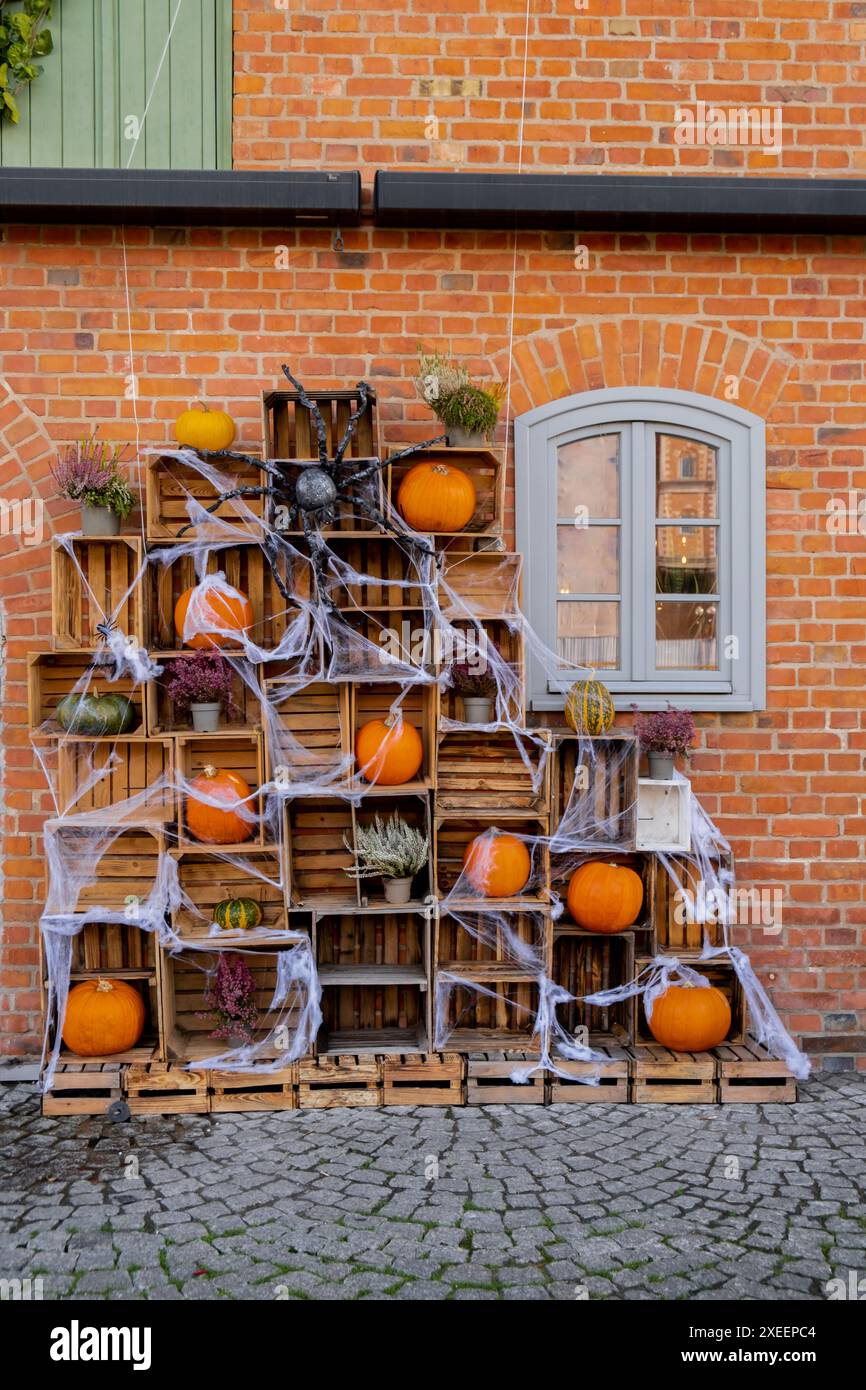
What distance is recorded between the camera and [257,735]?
16.1 ft

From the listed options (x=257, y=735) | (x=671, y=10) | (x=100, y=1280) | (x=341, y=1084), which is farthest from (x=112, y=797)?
(x=671, y=10)

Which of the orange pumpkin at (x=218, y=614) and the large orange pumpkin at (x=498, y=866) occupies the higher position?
the orange pumpkin at (x=218, y=614)

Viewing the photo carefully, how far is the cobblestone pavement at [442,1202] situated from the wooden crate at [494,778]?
1.34 meters

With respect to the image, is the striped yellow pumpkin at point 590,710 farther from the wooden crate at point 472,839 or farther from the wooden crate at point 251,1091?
the wooden crate at point 251,1091

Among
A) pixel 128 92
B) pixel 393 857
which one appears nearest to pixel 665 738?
pixel 393 857

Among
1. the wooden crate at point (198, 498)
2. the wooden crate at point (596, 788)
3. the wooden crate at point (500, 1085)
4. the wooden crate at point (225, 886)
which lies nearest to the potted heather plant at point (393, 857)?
the wooden crate at point (225, 886)

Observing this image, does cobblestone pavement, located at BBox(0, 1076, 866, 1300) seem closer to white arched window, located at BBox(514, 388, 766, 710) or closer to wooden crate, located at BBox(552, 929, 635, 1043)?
wooden crate, located at BBox(552, 929, 635, 1043)

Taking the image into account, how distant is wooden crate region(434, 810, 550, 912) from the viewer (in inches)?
191

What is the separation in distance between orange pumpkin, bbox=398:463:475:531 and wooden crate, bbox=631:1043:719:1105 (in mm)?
2583

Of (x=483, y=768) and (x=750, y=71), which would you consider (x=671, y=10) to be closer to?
(x=750, y=71)

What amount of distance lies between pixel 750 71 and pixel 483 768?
371 centimetres

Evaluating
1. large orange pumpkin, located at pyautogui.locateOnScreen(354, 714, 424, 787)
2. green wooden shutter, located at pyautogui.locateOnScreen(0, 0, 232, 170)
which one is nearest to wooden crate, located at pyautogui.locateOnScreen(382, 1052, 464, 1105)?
large orange pumpkin, located at pyautogui.locateOnScreen(354, 714, 424, 787)

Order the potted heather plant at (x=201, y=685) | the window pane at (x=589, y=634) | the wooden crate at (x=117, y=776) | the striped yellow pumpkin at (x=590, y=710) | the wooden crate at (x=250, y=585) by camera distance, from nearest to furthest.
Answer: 1. the potted heather plant at (x=201, y=685)
2. the wooden crate at (x=117, y=776)
3. the striped yellow pumpkin at (x=590, y=710)
4. the wooden crate at (x=250, y=585)
5. the window pane at (x=589, y=634)

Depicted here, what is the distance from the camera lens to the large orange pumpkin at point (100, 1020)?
4.73m
